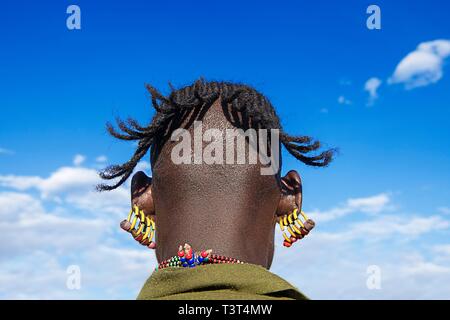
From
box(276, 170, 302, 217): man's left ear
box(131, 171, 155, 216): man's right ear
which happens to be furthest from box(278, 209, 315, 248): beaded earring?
box(131, 171, 155, 216): man's right ear

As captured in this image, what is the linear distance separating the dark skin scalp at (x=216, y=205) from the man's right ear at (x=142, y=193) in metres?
0.17

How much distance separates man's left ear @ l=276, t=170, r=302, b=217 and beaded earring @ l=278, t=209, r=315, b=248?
0.04 m

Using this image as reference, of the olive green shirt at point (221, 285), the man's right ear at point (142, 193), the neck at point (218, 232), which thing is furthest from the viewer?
the man's right ear at point (142, 193)

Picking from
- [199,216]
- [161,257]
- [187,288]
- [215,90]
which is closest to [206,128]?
[215,90]

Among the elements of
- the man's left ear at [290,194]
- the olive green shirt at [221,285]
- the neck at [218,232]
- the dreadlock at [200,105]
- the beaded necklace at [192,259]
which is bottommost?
the olive green shirt at [221,285]

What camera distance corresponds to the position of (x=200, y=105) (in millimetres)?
4875

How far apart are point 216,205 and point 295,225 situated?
92 cm

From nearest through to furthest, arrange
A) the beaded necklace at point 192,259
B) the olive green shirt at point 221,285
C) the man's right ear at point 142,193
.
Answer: the olive green shirt at point 221,285
the beaded necklace at point 192,259
the man's right ear at point 142,193

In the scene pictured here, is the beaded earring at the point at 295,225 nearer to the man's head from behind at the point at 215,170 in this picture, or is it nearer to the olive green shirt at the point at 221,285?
the man's head from behind at the point at 215,170

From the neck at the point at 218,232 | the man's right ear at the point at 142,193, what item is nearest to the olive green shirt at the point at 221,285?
the neck at the point at 218,232

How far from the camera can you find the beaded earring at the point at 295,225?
5176 mm

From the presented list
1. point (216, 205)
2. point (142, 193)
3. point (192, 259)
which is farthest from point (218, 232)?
point (142, 193)

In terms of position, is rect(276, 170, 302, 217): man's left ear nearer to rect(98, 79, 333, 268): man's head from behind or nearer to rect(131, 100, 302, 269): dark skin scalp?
rect(98, 79, 333, 268): man's head from behind

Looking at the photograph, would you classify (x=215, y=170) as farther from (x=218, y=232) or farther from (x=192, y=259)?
(x=192, y=259)
